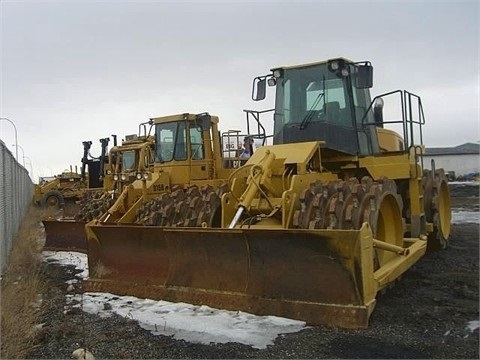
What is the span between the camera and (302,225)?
5961 millimetres

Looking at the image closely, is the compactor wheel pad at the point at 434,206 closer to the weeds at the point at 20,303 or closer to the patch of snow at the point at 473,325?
the patch of snow at the point at 473,325

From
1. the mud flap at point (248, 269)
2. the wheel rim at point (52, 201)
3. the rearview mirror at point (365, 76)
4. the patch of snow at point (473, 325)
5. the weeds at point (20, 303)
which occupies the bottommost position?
the patch of snow at point (473, 325)

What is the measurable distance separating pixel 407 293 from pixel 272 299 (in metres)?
1.90

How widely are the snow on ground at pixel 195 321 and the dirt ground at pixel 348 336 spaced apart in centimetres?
14

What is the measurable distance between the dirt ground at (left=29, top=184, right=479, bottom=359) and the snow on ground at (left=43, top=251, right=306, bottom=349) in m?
0.14

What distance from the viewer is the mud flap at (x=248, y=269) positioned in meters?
5.41

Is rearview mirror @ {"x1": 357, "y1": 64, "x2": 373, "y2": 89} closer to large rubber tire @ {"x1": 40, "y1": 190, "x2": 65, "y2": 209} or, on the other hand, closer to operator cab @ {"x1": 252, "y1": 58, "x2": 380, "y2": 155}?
operator cab @ {"x1": 252, "y1": 58, "x2": 380, "y2": 155}

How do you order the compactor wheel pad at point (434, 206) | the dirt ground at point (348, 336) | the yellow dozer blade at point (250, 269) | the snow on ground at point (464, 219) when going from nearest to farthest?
the dirt ground at point (348, 336) → the yellow dozer blade at point (250, 269) → the compactor wheel pad at point (434, 206) → the snow on ground at point (464, 219)

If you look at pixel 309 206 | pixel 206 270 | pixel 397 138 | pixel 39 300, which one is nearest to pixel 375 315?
pixel 309 206

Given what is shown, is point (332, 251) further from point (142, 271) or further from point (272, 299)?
point (142, 271)

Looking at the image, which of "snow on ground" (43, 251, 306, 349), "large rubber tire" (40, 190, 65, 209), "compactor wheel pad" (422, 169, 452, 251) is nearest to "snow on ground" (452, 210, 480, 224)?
"compactor wheel pad" (422, 169, 452, 251)

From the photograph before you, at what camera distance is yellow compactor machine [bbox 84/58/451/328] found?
18.3 ft

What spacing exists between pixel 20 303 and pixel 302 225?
354 cm

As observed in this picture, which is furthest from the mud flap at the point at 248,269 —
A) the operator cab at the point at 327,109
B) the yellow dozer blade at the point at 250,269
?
the operator cab at the point at 327,109
